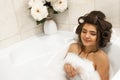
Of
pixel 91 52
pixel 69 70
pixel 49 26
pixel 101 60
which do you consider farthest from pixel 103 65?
pixel 49 26

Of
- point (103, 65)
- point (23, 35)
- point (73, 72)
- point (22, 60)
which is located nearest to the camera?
point (103, 65)

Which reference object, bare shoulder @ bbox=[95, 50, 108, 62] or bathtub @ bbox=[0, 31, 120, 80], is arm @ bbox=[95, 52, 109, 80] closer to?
bare shoulder @ bbox=[95, 50, 108, 62]

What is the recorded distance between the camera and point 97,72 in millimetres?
1308

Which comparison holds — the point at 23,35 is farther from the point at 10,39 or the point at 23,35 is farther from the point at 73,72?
the point at 73,72

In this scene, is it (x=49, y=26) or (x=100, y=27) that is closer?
(x=100, y=27)

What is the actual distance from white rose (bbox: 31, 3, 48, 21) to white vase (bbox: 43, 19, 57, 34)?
0.13 metres

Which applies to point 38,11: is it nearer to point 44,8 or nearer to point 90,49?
point 44,8

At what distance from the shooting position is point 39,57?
62.5 inches

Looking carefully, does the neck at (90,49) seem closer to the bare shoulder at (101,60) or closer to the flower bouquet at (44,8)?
the bare shoulder at (101,60)

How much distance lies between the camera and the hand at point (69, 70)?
1368 millimetres

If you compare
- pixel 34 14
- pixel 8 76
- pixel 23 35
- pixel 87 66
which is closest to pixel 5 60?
pixel 8 76

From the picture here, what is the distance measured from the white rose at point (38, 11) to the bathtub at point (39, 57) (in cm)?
20

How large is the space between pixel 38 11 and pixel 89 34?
1.63ft

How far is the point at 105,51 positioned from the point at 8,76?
688 millimetres
